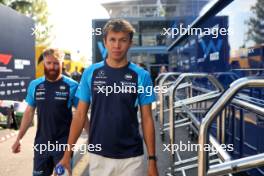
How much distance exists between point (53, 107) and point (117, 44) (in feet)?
3.25

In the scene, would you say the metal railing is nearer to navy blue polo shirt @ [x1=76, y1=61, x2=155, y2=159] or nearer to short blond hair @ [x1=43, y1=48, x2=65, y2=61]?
navy blue polo shirt @ [x1=76, y1=61, x2=155, y2=159]

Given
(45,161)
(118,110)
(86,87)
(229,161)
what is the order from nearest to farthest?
(229,161) → (118,110) → (86,87) → (45,161)

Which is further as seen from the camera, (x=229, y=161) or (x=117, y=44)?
(x=117, y=44)

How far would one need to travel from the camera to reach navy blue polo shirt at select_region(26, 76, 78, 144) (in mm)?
3004

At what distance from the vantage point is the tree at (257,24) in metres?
3.03

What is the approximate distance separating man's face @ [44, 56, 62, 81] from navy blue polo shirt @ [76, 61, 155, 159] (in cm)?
77

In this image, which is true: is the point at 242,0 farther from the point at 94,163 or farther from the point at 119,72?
the point at 94,163

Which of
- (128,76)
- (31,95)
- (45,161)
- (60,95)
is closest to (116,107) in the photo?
(128,76)

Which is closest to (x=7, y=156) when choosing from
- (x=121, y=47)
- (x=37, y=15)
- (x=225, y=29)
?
(x=225, y=29)

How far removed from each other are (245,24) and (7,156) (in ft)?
13.1

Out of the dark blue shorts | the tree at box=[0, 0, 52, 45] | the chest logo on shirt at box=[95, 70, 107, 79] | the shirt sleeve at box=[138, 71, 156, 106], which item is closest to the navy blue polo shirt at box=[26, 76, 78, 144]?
the dark blue shorts

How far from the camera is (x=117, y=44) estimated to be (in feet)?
7.57

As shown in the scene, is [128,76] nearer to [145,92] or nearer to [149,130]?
[145,92]

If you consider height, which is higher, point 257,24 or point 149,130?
point 257,24
